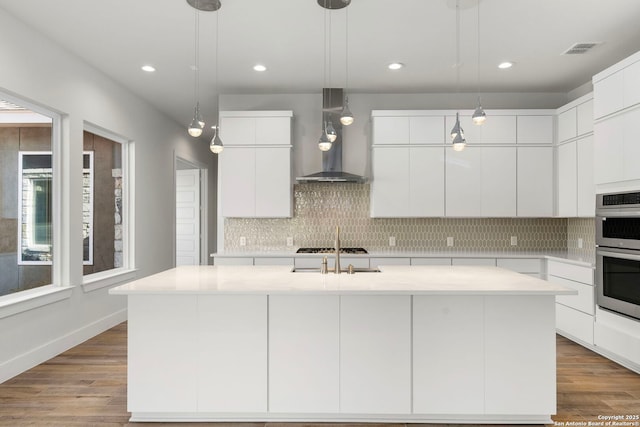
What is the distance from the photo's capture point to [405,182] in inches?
189

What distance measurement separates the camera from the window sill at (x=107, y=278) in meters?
4.18

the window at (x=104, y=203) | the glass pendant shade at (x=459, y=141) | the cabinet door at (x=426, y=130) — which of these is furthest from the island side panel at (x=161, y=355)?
the cabinet door at (x=426, y=130)

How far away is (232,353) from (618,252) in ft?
10.5

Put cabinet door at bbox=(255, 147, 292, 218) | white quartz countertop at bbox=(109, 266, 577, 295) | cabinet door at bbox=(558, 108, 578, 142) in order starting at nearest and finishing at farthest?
white quartz countertop at bbox=(109, 266, 577, 295)
cabinet door at bbox=(558, 108, 578, 142)
cabinet door at bbox=(255, 147, 292, 218)

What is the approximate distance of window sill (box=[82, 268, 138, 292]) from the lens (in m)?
4.18

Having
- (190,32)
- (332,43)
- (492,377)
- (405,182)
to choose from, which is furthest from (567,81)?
(190,32)

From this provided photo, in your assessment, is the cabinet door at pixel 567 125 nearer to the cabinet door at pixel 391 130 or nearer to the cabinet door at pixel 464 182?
the cabinet door at pixel 464 182

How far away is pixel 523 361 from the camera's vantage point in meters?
2.43

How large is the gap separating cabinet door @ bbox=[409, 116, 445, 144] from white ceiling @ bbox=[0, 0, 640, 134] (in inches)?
17.0

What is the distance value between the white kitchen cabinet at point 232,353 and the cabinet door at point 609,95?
328 centimetres

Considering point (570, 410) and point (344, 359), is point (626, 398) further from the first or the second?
point (344, 359)

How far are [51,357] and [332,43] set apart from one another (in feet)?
12.5

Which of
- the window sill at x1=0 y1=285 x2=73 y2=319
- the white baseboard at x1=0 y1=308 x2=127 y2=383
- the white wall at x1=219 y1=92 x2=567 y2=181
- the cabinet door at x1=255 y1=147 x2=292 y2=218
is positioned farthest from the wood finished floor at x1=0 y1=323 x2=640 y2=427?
the white wall at x1=219 y1=92 x2=567 y2=181

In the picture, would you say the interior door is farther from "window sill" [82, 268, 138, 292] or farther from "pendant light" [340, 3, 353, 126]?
"pendant light" [340, 3, 353, 126]
